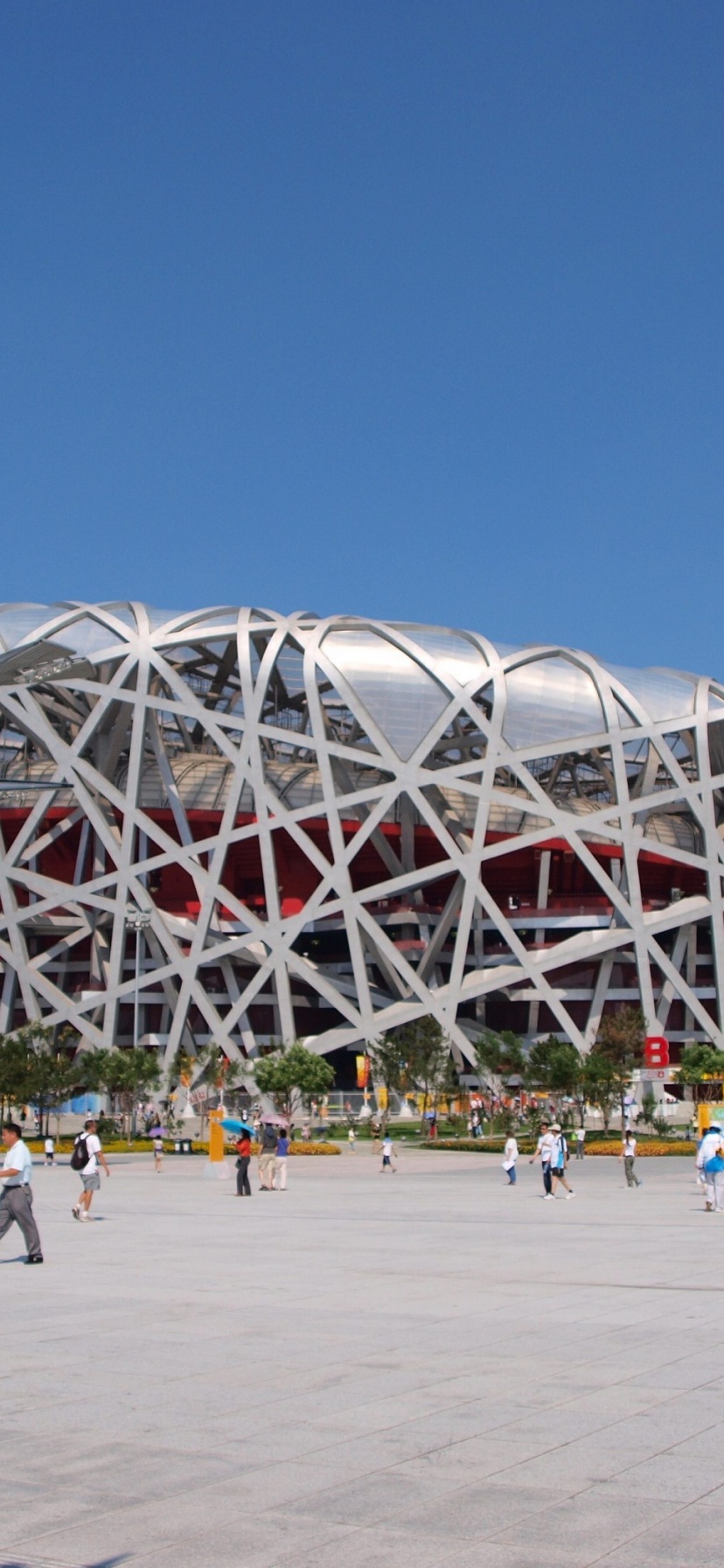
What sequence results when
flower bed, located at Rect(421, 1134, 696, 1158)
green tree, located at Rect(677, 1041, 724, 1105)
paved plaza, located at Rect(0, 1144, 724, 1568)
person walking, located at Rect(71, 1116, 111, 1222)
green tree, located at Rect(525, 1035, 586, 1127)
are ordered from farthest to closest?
green tree, located at Rect(677, 1041, 724, 1105) → green tree, located at Rect(525, 1035, 586, 1127) → flower bed, located at Rect(421, 1134, 696, 1158) → person walking, located at Rect(71, 1116, 111, 1222) → paved plaza, located at Rect(0, 1144, 724, 1568)

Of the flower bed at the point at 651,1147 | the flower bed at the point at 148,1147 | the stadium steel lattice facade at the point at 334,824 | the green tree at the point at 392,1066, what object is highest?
the stadium steel lattice facade at the point at 334,824

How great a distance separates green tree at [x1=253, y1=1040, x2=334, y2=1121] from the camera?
1981 inches

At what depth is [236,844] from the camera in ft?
224

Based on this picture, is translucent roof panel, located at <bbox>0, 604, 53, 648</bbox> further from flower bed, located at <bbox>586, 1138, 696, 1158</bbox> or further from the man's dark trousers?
the man's dark trousers

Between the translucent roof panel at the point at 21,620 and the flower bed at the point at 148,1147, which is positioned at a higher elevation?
the translucent roof panel at the point at 21,620

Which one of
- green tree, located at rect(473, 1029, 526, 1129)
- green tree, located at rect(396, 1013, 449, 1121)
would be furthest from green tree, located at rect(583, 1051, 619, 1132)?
green tree, located at rect(396, 1013, 449, 1121)

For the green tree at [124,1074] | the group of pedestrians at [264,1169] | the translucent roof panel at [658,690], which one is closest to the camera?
the group of pedestrians at [264,1169]

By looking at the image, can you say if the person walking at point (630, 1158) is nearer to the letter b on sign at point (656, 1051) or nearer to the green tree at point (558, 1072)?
the green tree at point (558, 1072)

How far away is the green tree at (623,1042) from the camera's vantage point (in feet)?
165

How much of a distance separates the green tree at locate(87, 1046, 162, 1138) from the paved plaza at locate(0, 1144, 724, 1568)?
1227 inches

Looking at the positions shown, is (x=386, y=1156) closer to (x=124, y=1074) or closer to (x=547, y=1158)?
(x=547, y=1158)

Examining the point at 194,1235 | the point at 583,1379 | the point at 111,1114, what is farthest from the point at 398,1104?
the point at 583,1379

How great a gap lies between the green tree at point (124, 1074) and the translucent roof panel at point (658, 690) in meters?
26.2

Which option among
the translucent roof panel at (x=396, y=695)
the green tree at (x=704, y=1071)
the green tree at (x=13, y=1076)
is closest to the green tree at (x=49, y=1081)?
the green tree at (x=13, y=1076)
